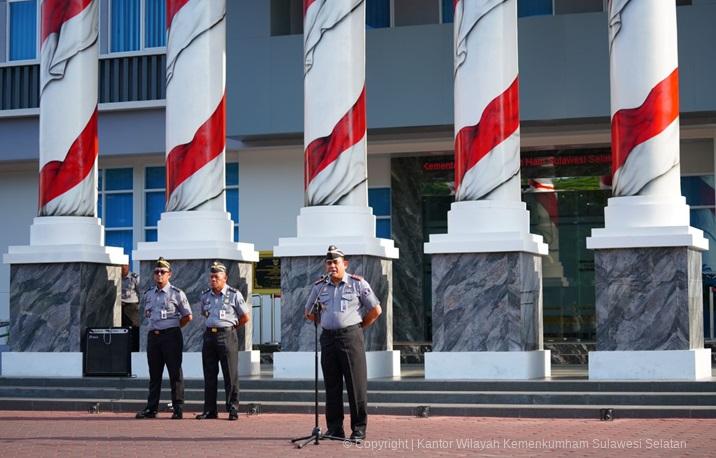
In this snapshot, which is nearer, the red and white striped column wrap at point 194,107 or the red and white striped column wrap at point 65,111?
the red and white striped column wrap at point 194,107

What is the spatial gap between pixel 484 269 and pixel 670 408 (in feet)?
10.3

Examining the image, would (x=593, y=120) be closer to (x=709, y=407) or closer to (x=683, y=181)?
(x=683, y=181)

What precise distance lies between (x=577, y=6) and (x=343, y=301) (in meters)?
14.7

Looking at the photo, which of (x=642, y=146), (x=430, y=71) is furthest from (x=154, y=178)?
(x=642, y=146)

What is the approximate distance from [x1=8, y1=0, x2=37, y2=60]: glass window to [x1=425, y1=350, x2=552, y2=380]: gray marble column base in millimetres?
15330

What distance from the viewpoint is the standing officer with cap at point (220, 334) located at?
14602mm

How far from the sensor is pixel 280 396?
15.8 m

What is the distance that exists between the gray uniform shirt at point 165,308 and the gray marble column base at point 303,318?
7.01 ft

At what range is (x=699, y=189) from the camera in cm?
2477

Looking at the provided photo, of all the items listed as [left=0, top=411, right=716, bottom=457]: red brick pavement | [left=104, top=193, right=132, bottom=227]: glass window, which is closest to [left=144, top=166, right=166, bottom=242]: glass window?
[left=104, top=193, right=132, bottom=227]: glass window

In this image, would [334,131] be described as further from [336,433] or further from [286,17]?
[286,17]

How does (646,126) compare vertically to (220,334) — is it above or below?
above

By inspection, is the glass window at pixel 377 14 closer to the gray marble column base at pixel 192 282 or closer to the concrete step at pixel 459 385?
the gray marble column base at pixel 192 282

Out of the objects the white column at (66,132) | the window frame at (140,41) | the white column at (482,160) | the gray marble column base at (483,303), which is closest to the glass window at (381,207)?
the window frame at (140,41)
